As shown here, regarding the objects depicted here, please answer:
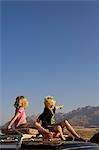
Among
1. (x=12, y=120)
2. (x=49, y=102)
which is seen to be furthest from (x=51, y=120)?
(x=12, y=120)

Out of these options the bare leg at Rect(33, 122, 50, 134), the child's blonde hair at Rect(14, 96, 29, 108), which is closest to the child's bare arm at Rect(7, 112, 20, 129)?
the child's blonde hair at Rect(14, 96, 29, 108)

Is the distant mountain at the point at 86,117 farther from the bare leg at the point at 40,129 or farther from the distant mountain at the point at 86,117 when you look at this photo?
the bare leg at the point at 40,129

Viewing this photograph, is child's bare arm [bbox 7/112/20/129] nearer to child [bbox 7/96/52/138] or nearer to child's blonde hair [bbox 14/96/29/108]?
child [bbox 7/96/52/138]

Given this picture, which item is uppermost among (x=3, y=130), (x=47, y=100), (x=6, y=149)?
(x=47, y=100)

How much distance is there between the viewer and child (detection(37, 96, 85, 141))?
7.17 metres

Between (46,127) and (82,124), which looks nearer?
(46,127)

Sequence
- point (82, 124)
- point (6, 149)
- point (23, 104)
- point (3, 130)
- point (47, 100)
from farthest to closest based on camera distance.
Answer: point (82, 124) < point (23, 104) < point (47, 100) < point (3, 130) < point (6, 149)

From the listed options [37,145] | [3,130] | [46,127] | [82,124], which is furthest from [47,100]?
[82,124]

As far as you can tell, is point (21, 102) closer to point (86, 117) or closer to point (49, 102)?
point (49, 102)

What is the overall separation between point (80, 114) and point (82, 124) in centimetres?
60

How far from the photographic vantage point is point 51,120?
7.46 meters

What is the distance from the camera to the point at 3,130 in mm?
6984

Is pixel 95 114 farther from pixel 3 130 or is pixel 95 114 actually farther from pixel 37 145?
pixel 37 145

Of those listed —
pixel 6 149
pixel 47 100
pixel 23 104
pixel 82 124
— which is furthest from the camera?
pixel 82 124
